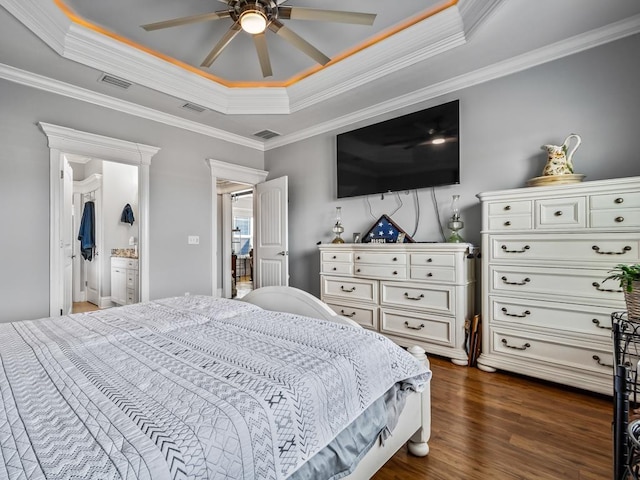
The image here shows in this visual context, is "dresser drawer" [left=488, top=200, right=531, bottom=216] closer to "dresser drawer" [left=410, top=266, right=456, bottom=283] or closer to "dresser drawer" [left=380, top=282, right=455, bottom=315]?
"dresser drawer" [left=410, top=266, right=456, bottom=283]

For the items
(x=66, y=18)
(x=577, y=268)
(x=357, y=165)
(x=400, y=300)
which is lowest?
(x=400, y=300)

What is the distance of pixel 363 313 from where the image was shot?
3.21m

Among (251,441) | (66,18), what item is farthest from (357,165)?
(251,441)

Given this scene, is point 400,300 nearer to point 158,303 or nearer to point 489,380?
point 489,380

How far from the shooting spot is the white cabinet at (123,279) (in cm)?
441

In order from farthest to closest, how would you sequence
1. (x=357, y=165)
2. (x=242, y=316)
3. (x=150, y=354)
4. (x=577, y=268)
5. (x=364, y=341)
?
(x=357, y=165)
(x=577, y=268)
(x=242, y=316)
(x=364, y=341)
(x=150, y=354)

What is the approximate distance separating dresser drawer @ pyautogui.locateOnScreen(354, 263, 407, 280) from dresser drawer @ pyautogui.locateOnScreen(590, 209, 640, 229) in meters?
1.38

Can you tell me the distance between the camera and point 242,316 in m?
1.74

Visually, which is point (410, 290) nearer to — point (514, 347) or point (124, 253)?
point (514, 347)

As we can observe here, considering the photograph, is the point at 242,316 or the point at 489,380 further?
the point at 489,380

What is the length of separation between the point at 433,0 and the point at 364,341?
2.46m

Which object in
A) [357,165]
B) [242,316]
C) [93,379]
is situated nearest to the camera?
[93,379]

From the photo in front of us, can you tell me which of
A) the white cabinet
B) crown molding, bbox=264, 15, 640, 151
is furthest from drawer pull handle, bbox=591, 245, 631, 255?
the white cabinet

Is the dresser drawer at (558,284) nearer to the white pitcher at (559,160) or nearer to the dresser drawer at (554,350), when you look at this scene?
the dresser drawer at (554,350)
